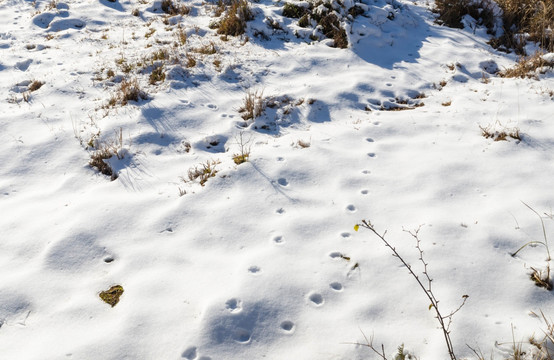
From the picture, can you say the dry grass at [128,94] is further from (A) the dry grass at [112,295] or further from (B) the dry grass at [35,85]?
(A) the dry grass at [112,295]

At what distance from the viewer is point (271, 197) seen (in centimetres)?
393

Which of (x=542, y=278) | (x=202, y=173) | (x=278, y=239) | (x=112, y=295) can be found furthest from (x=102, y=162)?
(x=542, y=278)

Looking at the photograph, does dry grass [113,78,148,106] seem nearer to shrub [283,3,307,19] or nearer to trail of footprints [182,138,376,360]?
trail of footprints [182,138,376,360]

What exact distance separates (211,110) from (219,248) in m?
2.56

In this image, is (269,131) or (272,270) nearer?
(272,270)

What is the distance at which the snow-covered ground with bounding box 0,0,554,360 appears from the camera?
2703 mm

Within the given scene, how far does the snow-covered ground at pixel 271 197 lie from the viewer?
2.70 m

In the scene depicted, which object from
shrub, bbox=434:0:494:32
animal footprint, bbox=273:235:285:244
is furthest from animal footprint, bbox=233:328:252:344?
shrub, bbox=434:0:494:32

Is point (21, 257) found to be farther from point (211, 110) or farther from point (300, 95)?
point (300, 95)

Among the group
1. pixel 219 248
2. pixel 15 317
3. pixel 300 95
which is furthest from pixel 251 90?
pixel 15 317

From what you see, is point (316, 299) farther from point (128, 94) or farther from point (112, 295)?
point (128, 94)

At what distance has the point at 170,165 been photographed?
4492mm

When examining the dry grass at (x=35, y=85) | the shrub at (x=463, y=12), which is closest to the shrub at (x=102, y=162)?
the dry grass at (x=35, y=85)

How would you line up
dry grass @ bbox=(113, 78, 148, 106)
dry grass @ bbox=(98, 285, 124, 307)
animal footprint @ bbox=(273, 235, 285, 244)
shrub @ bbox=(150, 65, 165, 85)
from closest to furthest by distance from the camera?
dry grass @ bbox=(98, 285, 124, 307)
animal footprint @ bbox=(273, 235, 285, 244)
dry grass @ bbox=(113, 78, 148, 106)
shrub @ bbox=(150, 65, 165, 85)
